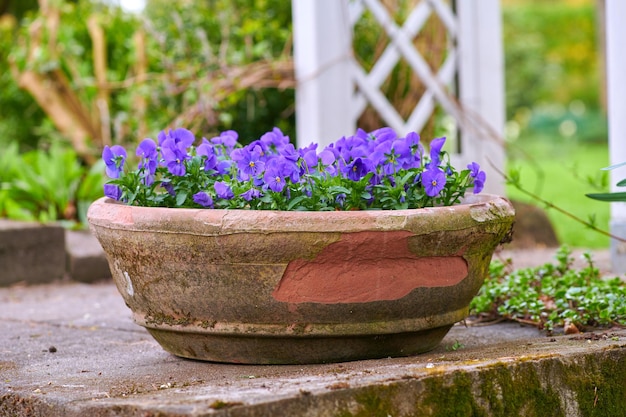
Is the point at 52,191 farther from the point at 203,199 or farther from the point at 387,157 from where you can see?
the point at 387,157

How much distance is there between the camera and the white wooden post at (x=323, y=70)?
4.39 meters

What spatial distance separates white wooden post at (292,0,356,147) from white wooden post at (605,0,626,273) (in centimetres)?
145

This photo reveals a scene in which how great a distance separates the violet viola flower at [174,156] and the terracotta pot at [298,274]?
0.16 m

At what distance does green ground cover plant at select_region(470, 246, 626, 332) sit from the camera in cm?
245

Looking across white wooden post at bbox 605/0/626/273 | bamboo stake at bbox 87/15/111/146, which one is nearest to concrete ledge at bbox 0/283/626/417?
white wooden post at bbox 605/0/626/273

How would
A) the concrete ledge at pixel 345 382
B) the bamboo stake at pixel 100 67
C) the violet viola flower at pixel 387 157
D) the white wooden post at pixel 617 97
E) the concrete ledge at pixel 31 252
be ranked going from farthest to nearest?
the bamboo stake at pixel 100 67
the concrete ledge at pixel 31 252
the white wooden post at pixel 617 97
the violet viola flower at pixel 387 157
the concrete ledge at pixel 345 382

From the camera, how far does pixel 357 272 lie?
6.45 ft

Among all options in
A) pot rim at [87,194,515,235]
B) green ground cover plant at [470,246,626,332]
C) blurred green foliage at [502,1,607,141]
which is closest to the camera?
pot rim at [87,194,515,235]

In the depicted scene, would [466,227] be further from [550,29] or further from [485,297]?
[550,29]

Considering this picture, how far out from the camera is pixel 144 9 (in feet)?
20.8

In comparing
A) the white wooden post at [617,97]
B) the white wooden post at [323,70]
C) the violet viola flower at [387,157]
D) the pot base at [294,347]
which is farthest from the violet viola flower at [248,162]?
the white wooden post at [323,70]

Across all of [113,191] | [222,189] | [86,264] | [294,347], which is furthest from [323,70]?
[294,347]

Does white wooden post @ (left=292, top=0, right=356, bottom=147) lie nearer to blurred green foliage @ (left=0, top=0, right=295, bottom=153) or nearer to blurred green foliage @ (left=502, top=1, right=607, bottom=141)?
blurred green foliage @ (left=0, top=0, right=295, bottom=153)

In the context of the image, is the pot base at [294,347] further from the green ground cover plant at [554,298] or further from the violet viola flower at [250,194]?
the green ground cover plant at [554,298]
